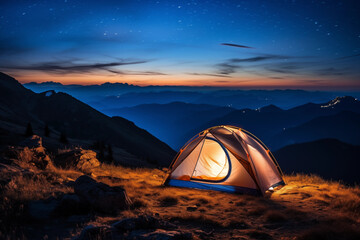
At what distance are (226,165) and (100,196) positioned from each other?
714 cm

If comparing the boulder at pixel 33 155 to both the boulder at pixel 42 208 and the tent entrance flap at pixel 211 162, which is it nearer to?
the boulder at pixel 42 208

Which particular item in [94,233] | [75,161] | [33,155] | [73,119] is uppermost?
[73,119]

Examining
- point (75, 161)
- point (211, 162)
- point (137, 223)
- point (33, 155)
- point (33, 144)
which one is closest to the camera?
point (137, 223)

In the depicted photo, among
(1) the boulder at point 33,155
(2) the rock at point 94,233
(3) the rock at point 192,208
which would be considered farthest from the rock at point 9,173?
(3) the rock at point 192,208

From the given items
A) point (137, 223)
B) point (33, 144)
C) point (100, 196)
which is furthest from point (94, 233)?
point (33, 144)

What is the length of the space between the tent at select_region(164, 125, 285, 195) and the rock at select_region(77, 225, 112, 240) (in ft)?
22.9

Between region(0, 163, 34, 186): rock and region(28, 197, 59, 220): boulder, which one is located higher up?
region(0, 163, 34, 186): rock

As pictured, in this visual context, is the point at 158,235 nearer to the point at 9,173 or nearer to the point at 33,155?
the point at 9,173

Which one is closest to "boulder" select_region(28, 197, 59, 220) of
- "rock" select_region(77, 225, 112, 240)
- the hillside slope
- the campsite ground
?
the campsite ground

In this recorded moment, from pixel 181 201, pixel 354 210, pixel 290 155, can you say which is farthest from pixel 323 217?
pixel 290 155

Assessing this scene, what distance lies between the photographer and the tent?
1047 cm

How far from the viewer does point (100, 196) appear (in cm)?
630

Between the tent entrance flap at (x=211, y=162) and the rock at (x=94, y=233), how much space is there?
24.6 ft

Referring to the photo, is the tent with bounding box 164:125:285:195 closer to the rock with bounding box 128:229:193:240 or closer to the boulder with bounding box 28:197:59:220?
the boulder with bounding box 28:197:59:220
